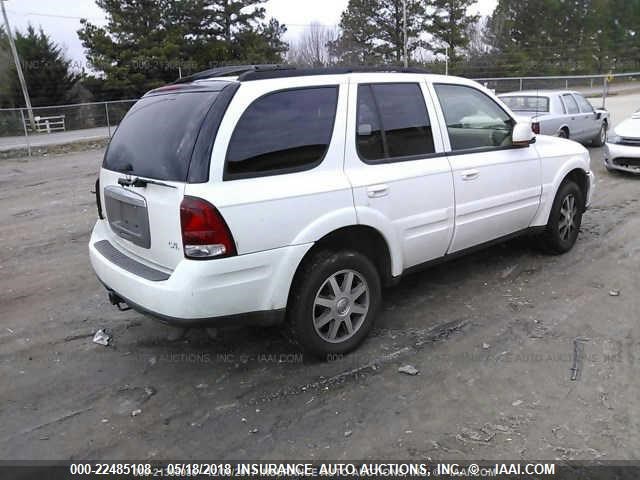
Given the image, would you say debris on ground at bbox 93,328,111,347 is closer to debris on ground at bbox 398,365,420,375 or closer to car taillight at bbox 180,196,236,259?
car taillight at bbox 180,196,236,259

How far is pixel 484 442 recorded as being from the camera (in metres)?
2.91

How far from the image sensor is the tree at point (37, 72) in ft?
107

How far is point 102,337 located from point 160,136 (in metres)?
1.76

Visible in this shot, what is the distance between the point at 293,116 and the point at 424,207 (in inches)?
49.5

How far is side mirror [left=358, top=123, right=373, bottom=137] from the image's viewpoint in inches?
149

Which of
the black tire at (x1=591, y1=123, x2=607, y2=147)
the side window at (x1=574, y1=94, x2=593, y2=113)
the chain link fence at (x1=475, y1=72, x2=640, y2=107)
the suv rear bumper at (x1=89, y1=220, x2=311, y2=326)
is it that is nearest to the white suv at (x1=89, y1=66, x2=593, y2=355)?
the suv rear bumper at (x1=89, y1=220, x2=311, y2=326)

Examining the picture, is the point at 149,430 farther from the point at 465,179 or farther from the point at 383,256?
the point at 465,179

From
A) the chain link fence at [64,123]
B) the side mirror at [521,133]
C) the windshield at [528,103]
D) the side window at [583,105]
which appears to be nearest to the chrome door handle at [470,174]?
the side mirror at [521,133]

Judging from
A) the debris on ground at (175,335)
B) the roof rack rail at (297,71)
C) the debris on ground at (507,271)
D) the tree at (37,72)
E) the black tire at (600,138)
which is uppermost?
the tree at (37,72)

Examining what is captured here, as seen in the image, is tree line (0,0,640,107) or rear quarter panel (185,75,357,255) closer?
rear quarter panel (185,75,357,255)

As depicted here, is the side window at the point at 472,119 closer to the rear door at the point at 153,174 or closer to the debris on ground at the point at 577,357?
the debris on ground at the point at 577,357

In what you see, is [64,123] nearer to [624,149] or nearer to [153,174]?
[624,149]

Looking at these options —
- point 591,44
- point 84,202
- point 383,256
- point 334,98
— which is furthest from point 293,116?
point 591,44

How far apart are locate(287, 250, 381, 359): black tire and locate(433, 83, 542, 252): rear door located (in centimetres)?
101
